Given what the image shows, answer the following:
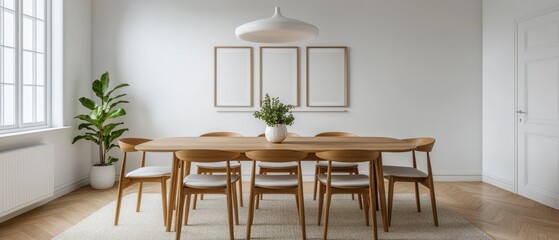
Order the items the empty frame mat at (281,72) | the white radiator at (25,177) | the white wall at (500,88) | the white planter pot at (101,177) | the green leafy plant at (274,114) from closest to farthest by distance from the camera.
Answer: the white radiator at (25,177) → the green leafy plant at (274,114) → the white wall at (500,88) → the white planter pot at (101,177) → the empty frame mat at (281,72)

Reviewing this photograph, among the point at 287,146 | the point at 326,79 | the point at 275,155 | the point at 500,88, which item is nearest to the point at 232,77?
the point at 326,79

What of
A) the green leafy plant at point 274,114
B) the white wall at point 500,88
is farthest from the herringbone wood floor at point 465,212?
the green leafy plant at point 274,114

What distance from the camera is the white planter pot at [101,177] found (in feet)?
17.1

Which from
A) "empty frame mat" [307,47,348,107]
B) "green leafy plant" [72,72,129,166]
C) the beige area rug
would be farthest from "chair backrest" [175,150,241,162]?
"empty frame mat" [307,47,348,107]

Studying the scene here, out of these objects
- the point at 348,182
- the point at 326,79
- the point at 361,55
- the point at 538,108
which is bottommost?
the point at 348,182

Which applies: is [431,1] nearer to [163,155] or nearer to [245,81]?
[245,81]

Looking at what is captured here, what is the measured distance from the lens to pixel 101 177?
5211 millimetres

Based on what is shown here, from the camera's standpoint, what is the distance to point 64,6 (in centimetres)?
496

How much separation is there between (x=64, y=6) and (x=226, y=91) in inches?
96.2

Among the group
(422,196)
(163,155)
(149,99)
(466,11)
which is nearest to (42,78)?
(149,99)

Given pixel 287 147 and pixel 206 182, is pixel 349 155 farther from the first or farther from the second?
pixel 206 182

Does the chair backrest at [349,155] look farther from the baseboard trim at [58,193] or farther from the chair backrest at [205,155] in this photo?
the baseboard trim at [58,193]

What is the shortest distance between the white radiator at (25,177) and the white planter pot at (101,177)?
753 millimetres

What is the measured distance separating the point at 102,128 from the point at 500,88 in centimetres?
564
